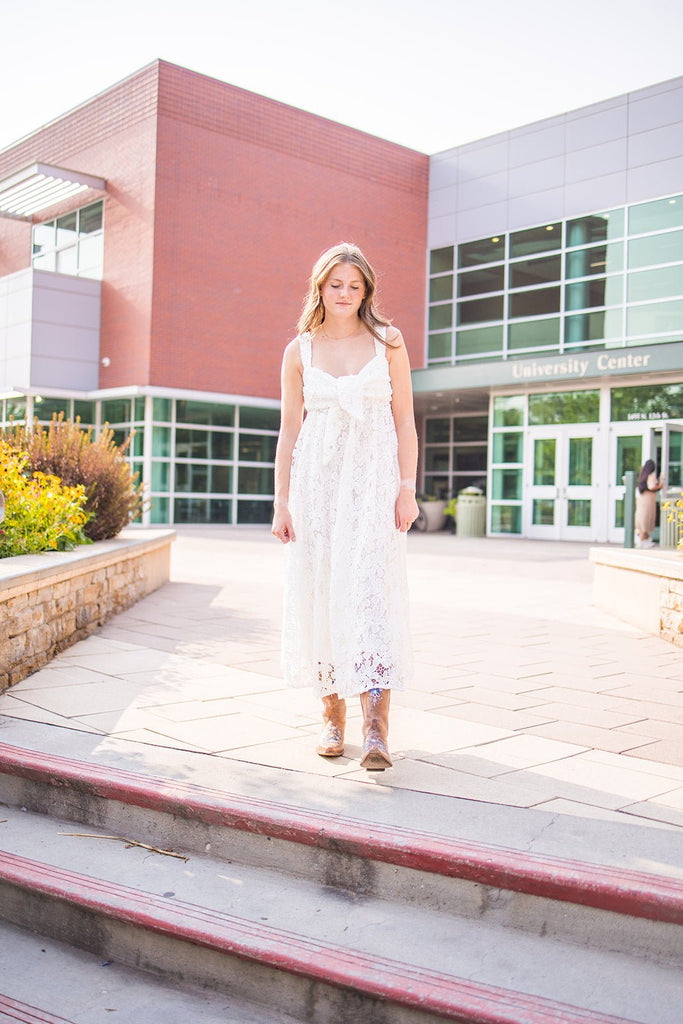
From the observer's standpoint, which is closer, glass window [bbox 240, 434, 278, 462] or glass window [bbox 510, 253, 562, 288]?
glass window [bbox 510, 253, 562, 288]

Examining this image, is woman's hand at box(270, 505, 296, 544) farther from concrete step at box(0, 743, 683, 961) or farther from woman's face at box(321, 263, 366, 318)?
concrete step at box(0, 743, 683, 961)

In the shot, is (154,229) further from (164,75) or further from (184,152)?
(164,75)

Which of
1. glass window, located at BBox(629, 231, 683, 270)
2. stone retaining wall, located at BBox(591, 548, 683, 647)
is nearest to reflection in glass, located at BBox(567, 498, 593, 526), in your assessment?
glass window, located at BBox(629, 231, 683, 270)

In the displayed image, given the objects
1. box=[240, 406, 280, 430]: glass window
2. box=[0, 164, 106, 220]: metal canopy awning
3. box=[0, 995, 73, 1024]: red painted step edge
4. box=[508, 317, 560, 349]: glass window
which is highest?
box=[0, 164, 106, 220]: metal canopy awning

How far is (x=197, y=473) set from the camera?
22.2 metres

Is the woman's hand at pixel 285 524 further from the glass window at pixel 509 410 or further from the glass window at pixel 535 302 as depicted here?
the glass window at pixel 535 302

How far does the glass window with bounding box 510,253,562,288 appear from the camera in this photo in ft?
74.2

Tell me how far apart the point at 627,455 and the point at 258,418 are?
28.3 feet

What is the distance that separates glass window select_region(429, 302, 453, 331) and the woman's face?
2218cm

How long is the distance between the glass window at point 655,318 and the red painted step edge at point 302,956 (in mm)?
19636

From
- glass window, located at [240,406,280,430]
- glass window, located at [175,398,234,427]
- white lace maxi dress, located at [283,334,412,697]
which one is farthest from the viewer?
glass window, located at [240,406,280,430]

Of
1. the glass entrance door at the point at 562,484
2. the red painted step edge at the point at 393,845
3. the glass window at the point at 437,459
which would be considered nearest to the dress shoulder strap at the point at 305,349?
the red painted step edge at the point at 393,845

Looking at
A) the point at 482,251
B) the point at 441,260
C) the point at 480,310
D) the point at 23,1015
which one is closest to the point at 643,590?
the point at 23,1015

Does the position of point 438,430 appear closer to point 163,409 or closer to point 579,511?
point 579,511
